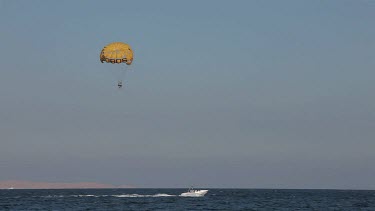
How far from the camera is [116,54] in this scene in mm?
96875

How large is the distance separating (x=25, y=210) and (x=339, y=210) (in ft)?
221

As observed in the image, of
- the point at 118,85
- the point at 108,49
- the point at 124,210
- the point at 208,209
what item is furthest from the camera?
the point at 208,209

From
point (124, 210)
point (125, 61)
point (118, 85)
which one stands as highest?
point (125, 61)

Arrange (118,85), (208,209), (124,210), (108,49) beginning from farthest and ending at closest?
1. (208,209)
2. (124,210)
3. (108,49)
4. (118,85)

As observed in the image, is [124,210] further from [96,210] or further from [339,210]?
[339,210]

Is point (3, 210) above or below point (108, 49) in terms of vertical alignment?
below

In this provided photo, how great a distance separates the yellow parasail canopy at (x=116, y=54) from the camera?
318 feet

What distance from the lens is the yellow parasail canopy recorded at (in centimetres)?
9681

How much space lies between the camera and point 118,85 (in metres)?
77.6

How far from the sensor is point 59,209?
5379 inches

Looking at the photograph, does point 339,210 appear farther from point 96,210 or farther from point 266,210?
point 96,210

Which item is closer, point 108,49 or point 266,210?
point 108,49

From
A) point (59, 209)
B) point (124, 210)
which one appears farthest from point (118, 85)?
point (59, 209)

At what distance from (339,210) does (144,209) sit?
43.4m
